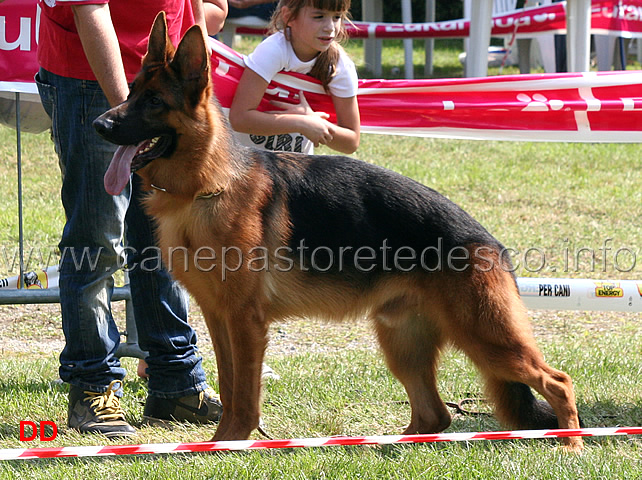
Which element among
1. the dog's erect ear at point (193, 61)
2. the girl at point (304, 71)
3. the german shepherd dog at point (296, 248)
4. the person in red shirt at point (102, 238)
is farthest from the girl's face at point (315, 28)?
the dog's erect ear at point (193, 61)

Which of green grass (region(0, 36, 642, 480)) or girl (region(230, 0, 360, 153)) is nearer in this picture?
green grass (region(0, 36, 642, 480))

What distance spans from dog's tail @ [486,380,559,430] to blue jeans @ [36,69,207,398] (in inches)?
56.0

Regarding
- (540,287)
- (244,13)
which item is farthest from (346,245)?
(244,13)

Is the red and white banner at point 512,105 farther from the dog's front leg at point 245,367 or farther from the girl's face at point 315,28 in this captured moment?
the dog's front leg at point 245,367

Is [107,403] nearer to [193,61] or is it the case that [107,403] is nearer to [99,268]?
[99,268]

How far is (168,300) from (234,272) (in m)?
0.73

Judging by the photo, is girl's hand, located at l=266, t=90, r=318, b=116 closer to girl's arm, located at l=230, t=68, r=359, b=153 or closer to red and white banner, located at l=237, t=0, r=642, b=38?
girl's arm, located at l=230, t=68, r=359, b=153

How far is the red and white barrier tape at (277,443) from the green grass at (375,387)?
0.06m

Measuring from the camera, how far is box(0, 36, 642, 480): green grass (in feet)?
10.00

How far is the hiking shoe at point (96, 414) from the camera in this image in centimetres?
348

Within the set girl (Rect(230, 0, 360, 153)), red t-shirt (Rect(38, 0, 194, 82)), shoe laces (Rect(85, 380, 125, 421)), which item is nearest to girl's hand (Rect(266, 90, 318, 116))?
girl (Rect(230, 0, 360, 153))

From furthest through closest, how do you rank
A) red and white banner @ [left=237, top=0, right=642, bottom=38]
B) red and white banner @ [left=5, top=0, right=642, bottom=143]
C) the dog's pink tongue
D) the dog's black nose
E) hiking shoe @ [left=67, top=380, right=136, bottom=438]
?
red and white banner @ [left=237, top=0, right=642, bottom=38], red and white banner @ [left=5, top=0, right=642, bottom=143], hiking shoe @ [left=67, top=380, right=136, bottom=438], the dog's pink tongue, the dog's black nose

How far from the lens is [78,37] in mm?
3211

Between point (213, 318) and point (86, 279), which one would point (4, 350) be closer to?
point (86, 279)
